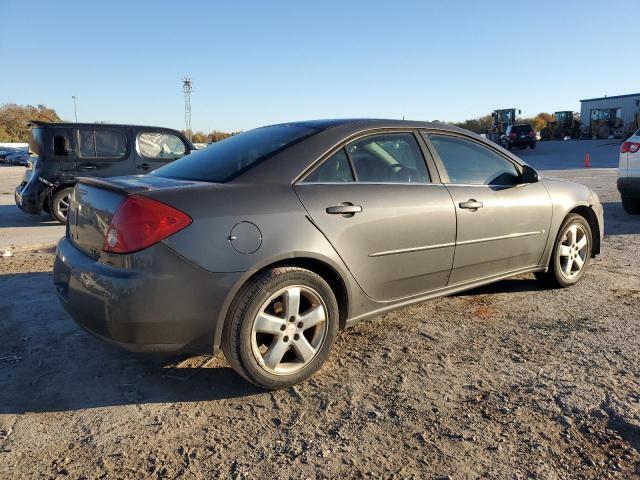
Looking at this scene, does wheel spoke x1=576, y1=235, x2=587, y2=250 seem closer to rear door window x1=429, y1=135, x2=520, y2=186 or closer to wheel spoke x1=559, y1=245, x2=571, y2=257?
wheel spoke x1=559, y1=245, x2=571, y2=257

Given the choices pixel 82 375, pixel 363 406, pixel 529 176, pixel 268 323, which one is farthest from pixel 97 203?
pixel 529 176

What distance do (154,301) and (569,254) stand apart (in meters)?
3.83

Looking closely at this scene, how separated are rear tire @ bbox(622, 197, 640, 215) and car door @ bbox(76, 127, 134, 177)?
858cm

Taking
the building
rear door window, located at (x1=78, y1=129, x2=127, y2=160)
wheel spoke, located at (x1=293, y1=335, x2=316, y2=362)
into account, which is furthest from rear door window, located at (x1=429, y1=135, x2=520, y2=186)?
the building

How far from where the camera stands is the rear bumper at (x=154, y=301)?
2566mm

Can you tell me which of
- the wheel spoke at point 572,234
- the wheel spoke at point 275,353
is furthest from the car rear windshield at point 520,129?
the wheel spoke at point 275,353

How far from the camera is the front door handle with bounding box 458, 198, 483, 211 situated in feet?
12.3

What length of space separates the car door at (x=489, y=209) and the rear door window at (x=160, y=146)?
6753mm

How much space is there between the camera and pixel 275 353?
2.88m

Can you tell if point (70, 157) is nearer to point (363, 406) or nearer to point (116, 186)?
point (116, 186)

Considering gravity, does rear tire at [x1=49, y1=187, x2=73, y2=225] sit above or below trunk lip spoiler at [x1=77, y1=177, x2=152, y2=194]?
below

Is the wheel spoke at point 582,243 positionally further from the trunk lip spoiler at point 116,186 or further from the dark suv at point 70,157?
the dark suv at point 70,157

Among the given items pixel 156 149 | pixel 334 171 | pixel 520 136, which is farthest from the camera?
pixel 520 136

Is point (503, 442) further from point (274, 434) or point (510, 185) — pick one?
point (510, 185)
